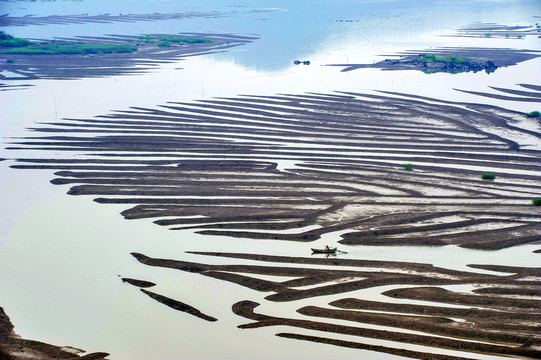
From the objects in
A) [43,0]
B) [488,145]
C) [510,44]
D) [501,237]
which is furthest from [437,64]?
[43,0]

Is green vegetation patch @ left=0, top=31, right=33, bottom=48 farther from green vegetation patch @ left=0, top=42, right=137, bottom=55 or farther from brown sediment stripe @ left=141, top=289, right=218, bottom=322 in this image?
brown sediment stripe @ left=141, top=289, right=218, bottom=322

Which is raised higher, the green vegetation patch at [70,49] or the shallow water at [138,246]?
the green vegetation patch at [70,49]

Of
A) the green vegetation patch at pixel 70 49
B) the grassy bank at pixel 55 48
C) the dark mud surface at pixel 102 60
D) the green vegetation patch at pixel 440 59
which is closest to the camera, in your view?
the dark mud surface at pixel 102 60

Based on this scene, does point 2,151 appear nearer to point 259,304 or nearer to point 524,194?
point 259,304

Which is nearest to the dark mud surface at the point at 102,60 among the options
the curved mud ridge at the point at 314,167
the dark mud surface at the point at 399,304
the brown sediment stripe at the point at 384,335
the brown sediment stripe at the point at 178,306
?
the curved mud ridge at the point at 314,167

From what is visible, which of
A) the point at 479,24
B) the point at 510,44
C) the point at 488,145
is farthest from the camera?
the point at 479,24

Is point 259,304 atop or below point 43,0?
below

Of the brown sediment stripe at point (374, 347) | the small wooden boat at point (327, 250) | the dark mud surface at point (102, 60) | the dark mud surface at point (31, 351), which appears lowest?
the brown sediment stripe at point (374, 347)

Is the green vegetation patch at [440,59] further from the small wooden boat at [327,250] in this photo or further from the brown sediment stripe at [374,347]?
the brown sediment stripe at [374,347]
